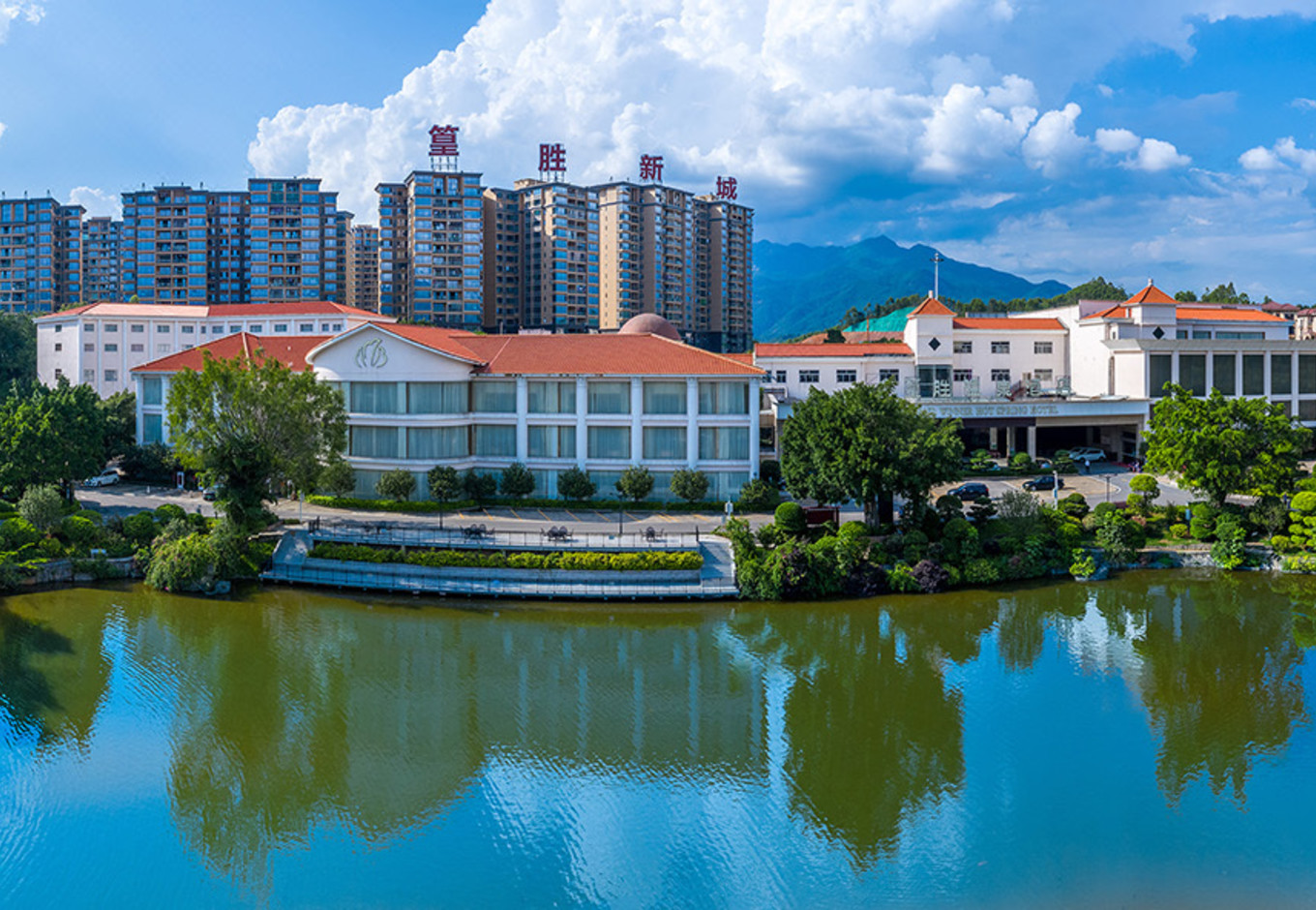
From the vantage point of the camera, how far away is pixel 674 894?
14578 mm

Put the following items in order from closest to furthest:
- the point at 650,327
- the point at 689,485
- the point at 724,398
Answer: the point at 689,485 → the point at 724,398 → the point at 650,327

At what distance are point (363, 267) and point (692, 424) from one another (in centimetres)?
7851

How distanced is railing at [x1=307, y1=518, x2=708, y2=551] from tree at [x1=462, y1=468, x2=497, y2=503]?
Answer: 4733mm

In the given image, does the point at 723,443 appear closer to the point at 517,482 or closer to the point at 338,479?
the point at 517,482

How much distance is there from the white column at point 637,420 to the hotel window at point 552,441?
2.55 metres

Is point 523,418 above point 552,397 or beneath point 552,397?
beneath

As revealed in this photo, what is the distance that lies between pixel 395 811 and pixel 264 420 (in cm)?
1923

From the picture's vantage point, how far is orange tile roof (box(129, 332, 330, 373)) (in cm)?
4375

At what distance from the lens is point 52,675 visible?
2338 centimetres

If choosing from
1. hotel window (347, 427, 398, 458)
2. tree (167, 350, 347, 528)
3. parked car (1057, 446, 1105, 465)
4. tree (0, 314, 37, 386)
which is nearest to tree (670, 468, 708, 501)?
hotel window (347, 427, 398, 458)

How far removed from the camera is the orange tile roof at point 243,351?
43750 mm

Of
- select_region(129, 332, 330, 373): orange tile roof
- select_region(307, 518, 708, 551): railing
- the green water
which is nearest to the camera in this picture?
the green water

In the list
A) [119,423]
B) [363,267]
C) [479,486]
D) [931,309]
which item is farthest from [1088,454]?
[363,267]

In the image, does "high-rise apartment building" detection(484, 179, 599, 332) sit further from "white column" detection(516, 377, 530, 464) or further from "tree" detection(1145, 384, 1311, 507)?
"tree" detection(1145, 384, 1311, 507)
